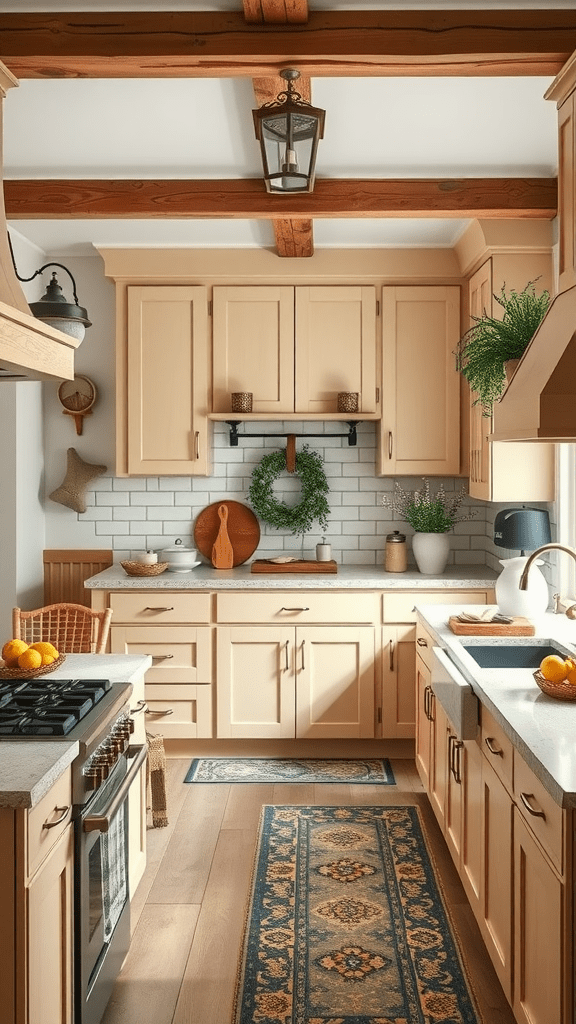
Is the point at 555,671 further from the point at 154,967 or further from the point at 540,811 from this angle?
the point at 154,967

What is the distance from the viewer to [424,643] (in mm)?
4074

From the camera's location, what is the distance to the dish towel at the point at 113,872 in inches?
93.5

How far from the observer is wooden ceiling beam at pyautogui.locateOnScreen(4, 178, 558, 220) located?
12.2 feet

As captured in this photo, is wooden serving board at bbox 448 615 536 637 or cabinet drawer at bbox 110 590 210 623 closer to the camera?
wooden serving board at bbox 448 615 536 637

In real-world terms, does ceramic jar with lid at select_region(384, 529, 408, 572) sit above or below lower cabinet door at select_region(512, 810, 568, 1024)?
above

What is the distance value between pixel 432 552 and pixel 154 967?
2.69m

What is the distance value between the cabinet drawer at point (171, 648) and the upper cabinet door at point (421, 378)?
140cm

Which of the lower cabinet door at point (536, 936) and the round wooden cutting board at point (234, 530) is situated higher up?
the round wooden cutting board at point (234, 530)

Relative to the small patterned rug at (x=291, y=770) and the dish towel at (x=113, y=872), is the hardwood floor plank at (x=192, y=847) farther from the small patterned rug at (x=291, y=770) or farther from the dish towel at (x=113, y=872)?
the dish towel at (x=113, y=872)

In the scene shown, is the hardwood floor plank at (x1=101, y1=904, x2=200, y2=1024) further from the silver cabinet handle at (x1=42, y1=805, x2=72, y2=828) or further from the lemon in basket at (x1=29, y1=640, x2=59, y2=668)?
the lemon in basket at (x1=29, y1=640, x2=59, y2=668)

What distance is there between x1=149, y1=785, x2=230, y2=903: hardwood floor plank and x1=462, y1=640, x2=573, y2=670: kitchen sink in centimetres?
134

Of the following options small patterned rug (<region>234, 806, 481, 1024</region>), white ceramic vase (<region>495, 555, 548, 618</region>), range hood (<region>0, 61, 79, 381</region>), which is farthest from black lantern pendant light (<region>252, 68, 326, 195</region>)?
small patterned rug (<region>234, 806, 481, 1024</region>)

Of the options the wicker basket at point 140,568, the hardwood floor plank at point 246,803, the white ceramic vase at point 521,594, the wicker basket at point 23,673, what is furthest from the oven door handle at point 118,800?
the wicker basket at point 140,568

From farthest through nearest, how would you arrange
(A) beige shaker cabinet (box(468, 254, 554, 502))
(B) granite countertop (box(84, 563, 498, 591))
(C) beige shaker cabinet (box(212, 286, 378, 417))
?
(C) beige shaker cabinet (box(212, 286, 378, 417)) → (B) granite countertop (box(84, 563, 498, 591)) → (A) beige shaker cabinet (box(468, 254, 554, 502))
